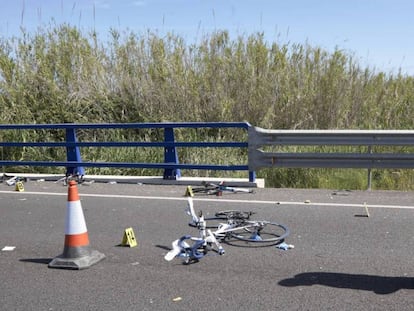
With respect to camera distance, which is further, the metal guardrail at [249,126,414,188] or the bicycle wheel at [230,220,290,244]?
the metal guardrail at [249,126,414,188]

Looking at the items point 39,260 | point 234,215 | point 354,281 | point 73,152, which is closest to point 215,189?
point 234,215

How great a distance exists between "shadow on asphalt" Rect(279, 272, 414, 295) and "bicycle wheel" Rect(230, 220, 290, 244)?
123 centimetres

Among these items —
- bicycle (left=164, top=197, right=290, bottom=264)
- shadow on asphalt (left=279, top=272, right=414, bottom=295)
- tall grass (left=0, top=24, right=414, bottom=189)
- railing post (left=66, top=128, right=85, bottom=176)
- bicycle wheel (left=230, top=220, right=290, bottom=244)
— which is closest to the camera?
shadow on asphalt (left=279, top=272, right=414, bottom=295)

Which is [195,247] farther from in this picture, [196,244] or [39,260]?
[39,260]

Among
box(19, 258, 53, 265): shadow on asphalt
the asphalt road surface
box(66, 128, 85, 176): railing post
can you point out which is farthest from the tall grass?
box(19, 258, 53, 265): shadow on asphalt

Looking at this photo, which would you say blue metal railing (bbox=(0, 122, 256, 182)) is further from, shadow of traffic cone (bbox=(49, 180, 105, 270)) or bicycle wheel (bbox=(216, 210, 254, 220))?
shadow of traffic cone (bbox=(49, 180, 105, 270))

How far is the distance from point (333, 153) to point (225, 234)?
3.36 meters

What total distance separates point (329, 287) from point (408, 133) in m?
4.98

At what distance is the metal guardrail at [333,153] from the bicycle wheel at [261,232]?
2491 millimetres

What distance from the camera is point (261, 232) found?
23.0 ft

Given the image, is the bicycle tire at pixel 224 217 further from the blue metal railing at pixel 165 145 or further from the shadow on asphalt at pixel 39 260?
the blue metal railing at pixel 165 145

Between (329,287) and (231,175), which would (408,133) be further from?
(329,287)

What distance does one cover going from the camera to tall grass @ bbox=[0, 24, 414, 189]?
15.5 meters

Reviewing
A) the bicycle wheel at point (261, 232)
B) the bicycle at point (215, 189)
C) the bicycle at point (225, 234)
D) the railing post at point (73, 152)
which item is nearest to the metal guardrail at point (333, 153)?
the bicycle at point (215, 189)
